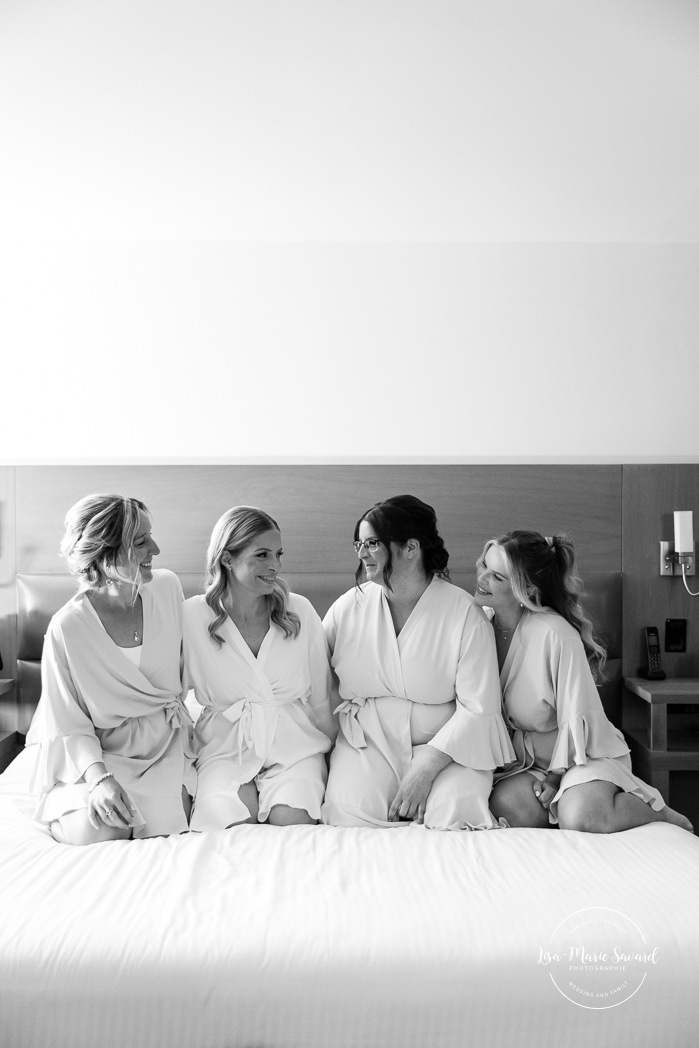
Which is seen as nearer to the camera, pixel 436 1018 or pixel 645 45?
pixel 436 1018

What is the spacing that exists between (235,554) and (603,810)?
1271mm

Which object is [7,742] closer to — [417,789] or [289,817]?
[289,817]

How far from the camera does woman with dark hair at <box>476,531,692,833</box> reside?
7.49 ft

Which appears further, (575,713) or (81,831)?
(575,713)

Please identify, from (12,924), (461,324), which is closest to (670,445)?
(461,324)

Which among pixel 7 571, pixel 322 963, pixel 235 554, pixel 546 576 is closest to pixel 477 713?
pixel 546 576

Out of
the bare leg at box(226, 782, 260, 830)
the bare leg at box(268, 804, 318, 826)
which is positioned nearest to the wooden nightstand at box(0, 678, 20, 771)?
the bare leg at box(226, 782, 260, 830)

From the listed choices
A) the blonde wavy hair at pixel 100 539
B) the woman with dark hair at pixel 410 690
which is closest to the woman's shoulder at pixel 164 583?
the blonde wavy hair at pixel 100 539

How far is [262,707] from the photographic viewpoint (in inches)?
96.9

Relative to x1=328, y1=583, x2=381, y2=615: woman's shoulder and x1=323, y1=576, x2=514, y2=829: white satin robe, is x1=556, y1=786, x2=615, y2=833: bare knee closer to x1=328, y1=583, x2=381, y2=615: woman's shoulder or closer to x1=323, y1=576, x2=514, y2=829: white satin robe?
x1=323, y1=576, x2=514, y2=829: white satin robe

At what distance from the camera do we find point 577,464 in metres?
3.29

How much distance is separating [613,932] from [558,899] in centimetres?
13

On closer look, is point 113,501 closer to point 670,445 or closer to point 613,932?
point 613,932

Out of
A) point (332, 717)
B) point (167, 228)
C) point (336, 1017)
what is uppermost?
point (167, 228)
